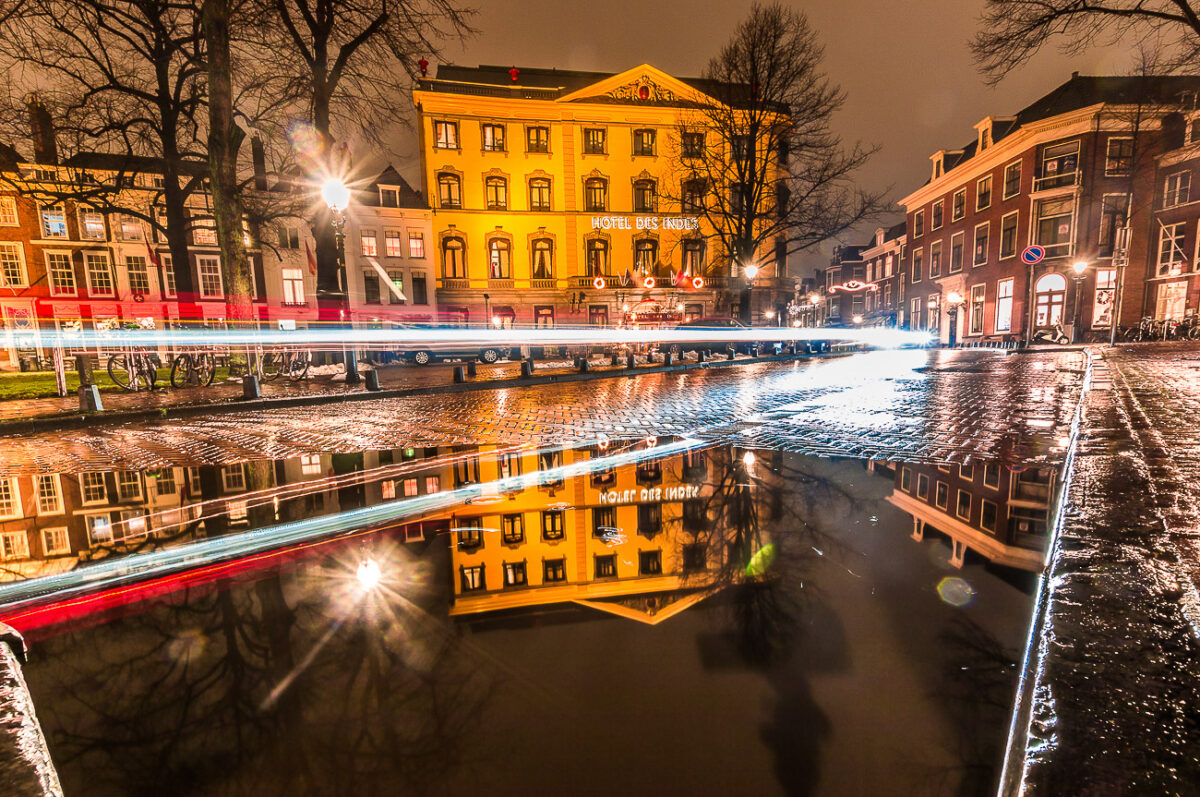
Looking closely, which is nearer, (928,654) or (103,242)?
(928,654)

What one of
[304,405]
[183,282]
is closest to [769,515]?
[304,405]

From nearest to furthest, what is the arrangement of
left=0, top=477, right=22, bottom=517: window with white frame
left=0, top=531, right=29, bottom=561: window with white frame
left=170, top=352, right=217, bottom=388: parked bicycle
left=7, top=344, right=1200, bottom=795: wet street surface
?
left=7, top=344, right=1200, bottom=795: wet street surface < left=0, top=531, right=29, bottom=561: window with white frame < left=0, top=477, right=22, bottom=517: window with white frame < left=170, top=352, right=217, bottom=388: parked bicycle

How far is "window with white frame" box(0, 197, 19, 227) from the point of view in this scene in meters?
34.1

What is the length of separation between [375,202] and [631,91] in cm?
1973

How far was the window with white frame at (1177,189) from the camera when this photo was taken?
87.5 feet

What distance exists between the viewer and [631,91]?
35594mm

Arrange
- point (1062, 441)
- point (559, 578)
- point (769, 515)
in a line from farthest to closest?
point (1062, 441) → point (769, 515) → point (559, 578)

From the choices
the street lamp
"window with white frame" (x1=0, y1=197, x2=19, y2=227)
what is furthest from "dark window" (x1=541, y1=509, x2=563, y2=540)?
"window with white frame" (x1=0, y1=197, x2=19, y2=227)

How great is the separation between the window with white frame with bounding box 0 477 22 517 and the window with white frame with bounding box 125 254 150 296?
141 feet

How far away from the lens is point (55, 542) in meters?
3.35

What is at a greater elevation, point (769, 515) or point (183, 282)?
point (183, 282)

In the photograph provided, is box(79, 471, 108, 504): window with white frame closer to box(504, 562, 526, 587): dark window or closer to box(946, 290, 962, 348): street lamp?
box(504, 562, 526, 587): dark window

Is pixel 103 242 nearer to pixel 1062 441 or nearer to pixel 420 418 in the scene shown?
pixel 420 418

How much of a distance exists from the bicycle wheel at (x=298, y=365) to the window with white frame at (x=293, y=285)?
25792 mm
